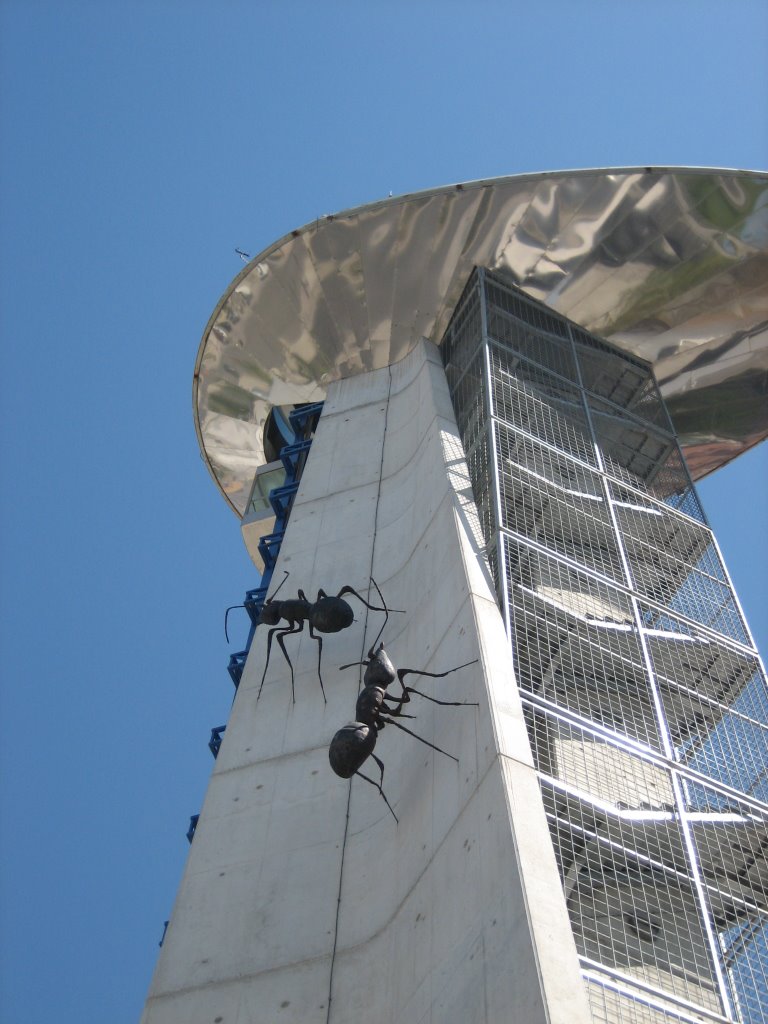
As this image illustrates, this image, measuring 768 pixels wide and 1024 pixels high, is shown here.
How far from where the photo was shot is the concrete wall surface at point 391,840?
31.8 feet

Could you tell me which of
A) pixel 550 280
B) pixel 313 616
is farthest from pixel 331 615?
pixel 550 280

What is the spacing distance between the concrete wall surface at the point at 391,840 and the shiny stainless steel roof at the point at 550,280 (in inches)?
204

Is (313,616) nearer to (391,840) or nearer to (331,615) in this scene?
(331,615)

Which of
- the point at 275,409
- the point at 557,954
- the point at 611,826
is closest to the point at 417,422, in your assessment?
the point at 275,409

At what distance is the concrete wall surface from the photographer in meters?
9.70

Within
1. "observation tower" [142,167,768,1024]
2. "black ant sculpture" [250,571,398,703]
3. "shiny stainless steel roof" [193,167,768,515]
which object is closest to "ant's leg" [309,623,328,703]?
"black ant sculpture" [250,571,398,703]

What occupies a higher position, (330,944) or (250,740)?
(250,740)

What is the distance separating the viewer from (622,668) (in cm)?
1450

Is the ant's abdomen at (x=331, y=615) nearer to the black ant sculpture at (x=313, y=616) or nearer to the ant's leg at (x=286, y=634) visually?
the black ant sculpture at (x=313, y=616)

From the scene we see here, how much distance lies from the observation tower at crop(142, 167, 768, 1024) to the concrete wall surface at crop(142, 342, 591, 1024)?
38 millimetres

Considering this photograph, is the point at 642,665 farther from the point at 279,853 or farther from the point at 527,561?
the point at 279,853

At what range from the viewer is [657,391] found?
74.1ft

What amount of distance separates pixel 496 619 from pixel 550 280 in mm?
10815

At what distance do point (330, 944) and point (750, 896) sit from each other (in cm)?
397
